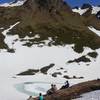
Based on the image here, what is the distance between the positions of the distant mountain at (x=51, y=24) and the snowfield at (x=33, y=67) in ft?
12.7

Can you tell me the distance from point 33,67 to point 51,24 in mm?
42972

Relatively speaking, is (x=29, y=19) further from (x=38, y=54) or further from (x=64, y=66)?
(x=64, y=66)

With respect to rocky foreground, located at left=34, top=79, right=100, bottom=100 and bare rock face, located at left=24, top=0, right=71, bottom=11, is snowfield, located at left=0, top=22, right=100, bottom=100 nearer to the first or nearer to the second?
bare rock face, located at left=24, top=0, right=71, bottom=11

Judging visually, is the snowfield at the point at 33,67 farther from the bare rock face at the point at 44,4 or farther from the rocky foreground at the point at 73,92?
the rocky foreground at the point at 73,92

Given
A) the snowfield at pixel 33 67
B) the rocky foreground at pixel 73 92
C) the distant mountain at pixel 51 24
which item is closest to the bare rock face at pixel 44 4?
the distant mountain at pixel 51 24

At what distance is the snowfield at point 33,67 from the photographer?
7782cm

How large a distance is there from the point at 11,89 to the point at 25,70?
23720 millimetres

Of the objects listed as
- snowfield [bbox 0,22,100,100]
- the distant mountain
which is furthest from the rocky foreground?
the distant mountain

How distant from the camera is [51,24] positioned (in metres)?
144

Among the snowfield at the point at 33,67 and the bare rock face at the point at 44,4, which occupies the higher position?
the bare rock face at the point at 44,4

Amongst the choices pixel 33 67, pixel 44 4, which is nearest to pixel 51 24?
pixel 44 4

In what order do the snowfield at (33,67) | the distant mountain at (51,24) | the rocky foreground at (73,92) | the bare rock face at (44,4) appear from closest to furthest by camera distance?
the rocky foreground at (73,92)
the snowfield at (33,67)
the distant mountain at (51,24)
the bare rock face at (44,4)

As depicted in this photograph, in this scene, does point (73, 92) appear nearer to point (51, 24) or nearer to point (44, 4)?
point (51, 24)

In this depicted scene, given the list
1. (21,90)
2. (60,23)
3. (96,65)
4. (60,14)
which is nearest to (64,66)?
(96,65)
